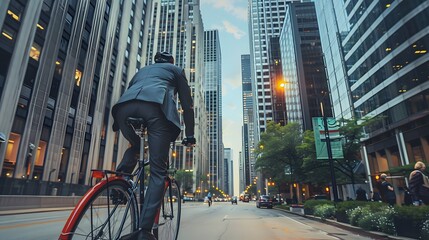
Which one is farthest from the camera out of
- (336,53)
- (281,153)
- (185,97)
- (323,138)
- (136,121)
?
(336,53)

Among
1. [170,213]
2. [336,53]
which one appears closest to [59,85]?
[170,213]

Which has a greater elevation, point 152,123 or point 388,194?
point 152,123

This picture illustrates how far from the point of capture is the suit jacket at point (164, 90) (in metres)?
2.58

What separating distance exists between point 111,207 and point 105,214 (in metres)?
0.09

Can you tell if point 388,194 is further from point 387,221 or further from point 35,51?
point 35,51

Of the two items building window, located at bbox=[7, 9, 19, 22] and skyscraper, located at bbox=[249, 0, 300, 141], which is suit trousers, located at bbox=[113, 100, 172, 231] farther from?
skyscraper, located at bbox=[249, 0, 300, 141]

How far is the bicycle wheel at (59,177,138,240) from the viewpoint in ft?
6.26

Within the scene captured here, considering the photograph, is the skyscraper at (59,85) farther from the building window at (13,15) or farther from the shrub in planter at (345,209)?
the shrub in planter at (345,209)

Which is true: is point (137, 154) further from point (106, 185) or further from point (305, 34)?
point (305, 34)

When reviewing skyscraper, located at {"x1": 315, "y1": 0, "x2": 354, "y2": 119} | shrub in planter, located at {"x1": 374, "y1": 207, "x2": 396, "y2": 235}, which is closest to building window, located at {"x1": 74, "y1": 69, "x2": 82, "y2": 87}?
shrub in planter, located at {"x1": 374, "y1": 207, "x2": 396, "y2": 235}

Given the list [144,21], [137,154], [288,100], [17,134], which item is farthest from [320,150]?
[288,100]

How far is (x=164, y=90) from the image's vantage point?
264 cm

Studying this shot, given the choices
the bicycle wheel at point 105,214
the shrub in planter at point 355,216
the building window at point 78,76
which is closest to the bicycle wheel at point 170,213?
the bicycle wheel at point 105,214

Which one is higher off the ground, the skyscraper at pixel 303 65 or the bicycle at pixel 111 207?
the skyscraper at pixel 303 65
